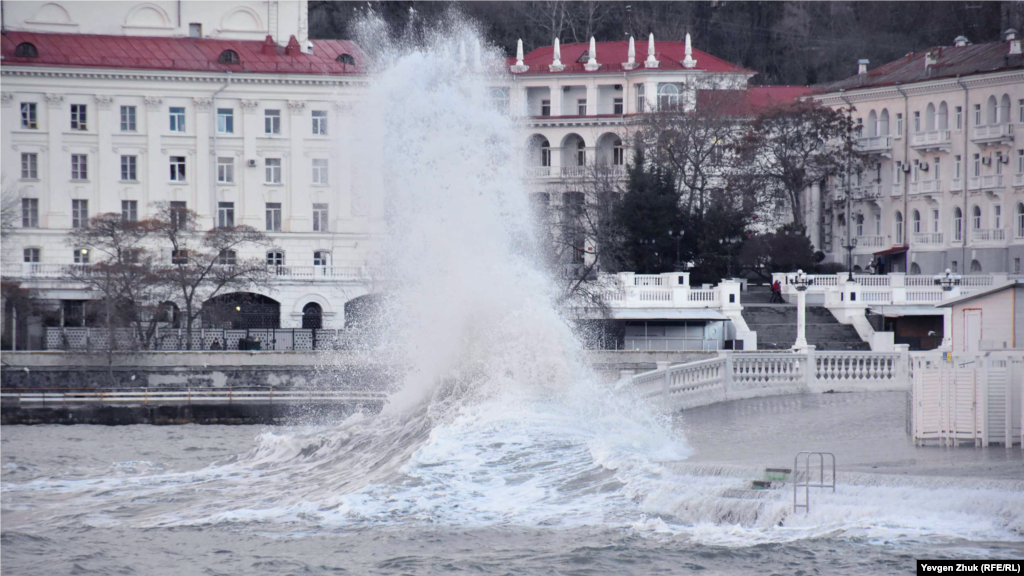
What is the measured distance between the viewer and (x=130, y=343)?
5247 cm

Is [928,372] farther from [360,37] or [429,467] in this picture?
[360,37]

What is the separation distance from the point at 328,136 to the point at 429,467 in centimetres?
5205

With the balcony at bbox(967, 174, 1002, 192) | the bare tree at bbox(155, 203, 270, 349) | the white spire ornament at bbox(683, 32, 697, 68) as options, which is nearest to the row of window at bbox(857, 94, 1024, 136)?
the balcony at bbox(967, 174, 1002, 192)

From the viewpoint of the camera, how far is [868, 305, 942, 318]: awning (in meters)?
56.2

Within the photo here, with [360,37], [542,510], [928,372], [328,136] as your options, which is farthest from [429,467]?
[360,37]

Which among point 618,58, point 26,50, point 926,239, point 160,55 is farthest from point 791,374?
point 618,58

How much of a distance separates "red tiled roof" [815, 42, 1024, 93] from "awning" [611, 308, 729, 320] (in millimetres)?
19213

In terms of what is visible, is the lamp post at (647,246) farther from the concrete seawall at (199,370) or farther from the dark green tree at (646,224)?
the concrete seawall at (199,370)

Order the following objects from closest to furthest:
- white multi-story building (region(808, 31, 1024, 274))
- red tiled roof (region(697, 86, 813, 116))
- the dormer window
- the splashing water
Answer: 1. the splashing water
2. white multi-story building (region(808, 31, 1024, 274))
3. the dormer window
4. red tiled roof (region(697, 86, 813, 116))

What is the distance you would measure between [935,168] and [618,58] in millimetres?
20790

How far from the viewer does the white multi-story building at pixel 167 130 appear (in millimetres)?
71250

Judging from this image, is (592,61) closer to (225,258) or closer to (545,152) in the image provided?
(545,152)

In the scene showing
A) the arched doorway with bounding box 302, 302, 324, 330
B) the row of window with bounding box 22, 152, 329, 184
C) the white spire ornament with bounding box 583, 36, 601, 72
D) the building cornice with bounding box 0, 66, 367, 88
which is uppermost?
the white spire ornament with bounding box 583, 36, 601, 72

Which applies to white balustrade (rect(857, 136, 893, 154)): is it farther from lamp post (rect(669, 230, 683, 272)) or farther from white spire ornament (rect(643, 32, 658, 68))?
lamp post (rect(669, 230, 683, 272))
